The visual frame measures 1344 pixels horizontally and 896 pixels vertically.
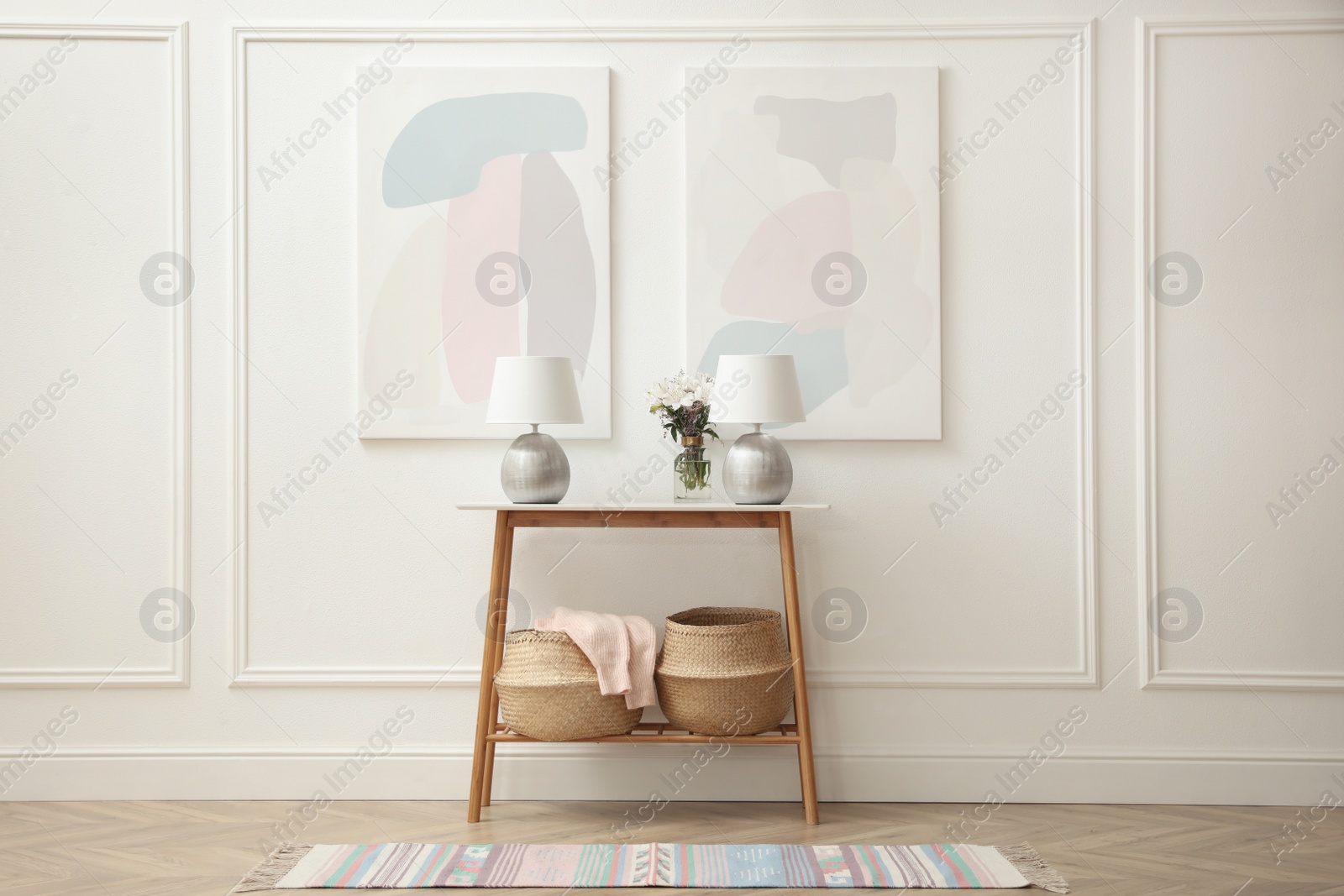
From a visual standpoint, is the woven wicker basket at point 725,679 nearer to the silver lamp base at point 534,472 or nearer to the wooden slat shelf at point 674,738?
the wooden slat shelf at point 674,738

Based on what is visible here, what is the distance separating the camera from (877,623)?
7.90 ft

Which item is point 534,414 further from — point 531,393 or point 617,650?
point 617,650

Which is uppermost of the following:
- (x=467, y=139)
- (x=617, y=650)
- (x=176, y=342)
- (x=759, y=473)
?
(x=467, y=139)

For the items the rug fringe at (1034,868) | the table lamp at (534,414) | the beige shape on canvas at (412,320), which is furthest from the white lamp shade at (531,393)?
the rug fringe at (1034,868)

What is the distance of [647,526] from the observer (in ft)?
7.13

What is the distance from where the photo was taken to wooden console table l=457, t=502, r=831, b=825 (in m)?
2.12

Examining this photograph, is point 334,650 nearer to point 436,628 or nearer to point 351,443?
point 436,628

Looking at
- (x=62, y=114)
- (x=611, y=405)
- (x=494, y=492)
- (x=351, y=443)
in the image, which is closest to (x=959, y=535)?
(x=611, y=405)

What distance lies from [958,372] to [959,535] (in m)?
0.47

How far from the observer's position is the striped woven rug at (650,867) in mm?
1845

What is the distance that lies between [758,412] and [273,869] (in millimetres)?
1554

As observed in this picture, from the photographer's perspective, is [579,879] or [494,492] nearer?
[579,879]

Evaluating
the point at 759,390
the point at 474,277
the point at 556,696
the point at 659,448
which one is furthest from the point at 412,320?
the point at 556,696

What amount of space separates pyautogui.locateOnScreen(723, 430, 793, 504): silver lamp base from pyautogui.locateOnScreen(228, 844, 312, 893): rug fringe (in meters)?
1.35
